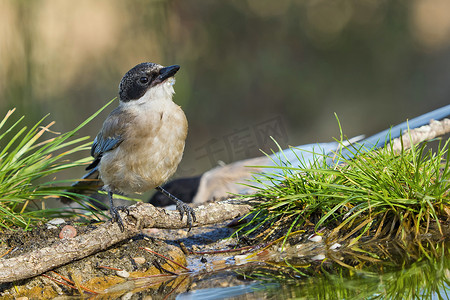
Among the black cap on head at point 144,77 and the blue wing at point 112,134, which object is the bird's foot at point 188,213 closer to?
the blue wing at point 112,134

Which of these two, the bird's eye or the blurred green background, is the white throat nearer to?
the bird's eye

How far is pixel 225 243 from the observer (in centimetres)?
431

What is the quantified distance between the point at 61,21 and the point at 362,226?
20.4ft

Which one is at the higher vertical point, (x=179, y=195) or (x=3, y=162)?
(x=3, y=162)

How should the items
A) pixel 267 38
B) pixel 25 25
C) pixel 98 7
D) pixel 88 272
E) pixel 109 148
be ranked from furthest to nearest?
pixel 267 38, pixel 98 7, pixel 25 25, pixel 109 148, pixel 88 272

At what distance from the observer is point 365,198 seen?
382 centimetres

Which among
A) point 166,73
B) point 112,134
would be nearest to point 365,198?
point 166,73

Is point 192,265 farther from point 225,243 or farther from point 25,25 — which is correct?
point 25,25

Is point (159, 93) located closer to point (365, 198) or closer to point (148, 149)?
point (148, 149)

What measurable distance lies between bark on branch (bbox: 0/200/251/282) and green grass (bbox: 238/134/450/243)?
0.29 metres

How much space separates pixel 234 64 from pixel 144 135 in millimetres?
6355

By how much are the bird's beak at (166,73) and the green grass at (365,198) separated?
1.22 meters

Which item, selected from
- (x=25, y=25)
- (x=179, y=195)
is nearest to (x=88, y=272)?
(x=179, y=195)

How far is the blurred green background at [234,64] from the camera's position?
7.97 meters
